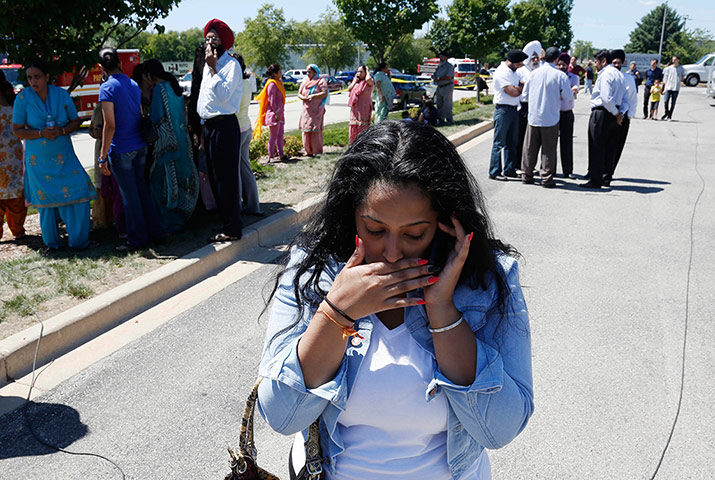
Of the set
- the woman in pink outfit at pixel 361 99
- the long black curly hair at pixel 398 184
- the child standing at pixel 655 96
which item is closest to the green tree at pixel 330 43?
the child standing at pixel 655 96

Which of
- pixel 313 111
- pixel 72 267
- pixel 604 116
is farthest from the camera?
pixel 313 111

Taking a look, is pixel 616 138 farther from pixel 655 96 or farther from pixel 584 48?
pixel 584 48

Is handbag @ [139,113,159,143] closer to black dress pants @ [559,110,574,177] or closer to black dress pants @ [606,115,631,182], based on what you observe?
black dress pants @ [559,110,574,177]

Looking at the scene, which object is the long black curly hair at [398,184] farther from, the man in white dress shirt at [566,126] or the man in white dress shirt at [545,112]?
the man in white dress shirt at [566,126]

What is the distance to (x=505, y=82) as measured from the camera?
32.6ft

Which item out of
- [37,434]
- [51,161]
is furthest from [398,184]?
[51,161]

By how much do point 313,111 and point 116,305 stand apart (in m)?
7.41

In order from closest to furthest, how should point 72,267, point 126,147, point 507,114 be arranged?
point 72,267
point 126,147
point 507,114

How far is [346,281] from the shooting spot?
1521 millimetres

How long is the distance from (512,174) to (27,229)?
7347 mm

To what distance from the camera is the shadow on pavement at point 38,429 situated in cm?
323

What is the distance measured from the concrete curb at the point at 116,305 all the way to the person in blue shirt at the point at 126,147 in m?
0.71

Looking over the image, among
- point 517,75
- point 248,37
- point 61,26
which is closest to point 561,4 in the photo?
point 248,37

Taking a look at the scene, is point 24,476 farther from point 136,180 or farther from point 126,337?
point 136,180
